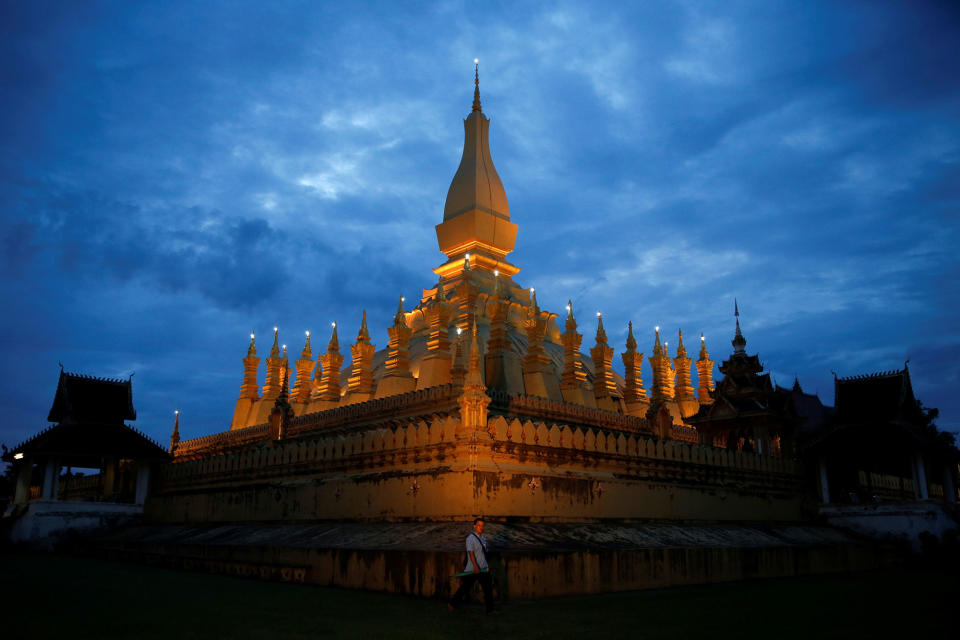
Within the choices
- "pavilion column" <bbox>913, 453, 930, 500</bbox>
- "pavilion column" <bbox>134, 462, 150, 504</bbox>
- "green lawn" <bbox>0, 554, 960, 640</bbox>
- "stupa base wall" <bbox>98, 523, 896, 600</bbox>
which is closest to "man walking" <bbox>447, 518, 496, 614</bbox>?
"green lawn" <bbox>0, 554, 960, 640</bbox>

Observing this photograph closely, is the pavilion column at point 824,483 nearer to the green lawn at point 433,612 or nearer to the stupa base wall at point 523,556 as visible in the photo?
the stupa base wall at point 523,556

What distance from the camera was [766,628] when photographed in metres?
8.57

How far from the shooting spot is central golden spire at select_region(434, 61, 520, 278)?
37031 millimetres

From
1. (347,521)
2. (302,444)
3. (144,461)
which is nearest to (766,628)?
(347,521)

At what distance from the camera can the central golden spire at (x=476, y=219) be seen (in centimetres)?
3703

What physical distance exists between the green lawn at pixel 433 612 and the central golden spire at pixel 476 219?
25431mm

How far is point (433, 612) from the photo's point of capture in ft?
31.9

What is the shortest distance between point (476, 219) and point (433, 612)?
2851 centimetres

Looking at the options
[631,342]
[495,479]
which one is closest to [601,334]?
[631,342]

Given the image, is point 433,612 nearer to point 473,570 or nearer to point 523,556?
point 473,570

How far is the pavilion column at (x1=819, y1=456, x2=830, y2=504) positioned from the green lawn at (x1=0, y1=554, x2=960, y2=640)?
31.3 ft

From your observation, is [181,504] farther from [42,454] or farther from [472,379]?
[472,379]

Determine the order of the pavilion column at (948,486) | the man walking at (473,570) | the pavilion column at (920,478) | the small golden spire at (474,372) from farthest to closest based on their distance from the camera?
the pavilion column at (920,478) → the pavilion column at (948,486) → the small golden spire at (474,372) → the man walking at (473,570)

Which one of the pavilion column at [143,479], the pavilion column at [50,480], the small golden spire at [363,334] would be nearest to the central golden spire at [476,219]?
the small golden spire at [363,334]
